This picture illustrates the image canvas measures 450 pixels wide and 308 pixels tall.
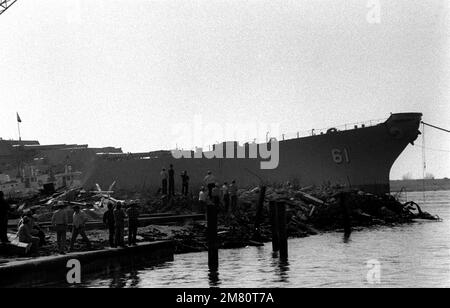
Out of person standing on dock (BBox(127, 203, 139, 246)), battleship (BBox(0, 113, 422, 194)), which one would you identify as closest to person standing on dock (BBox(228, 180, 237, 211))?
person standing on dock (BBox(127, 203, 139, 246))

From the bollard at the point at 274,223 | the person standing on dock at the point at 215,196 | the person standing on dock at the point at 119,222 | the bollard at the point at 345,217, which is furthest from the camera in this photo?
the bollard at the point at 345,217

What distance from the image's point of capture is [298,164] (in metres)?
48.2

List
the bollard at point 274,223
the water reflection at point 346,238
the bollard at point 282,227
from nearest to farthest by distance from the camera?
the bollard at point 282,227, the bollard at point 274,223, the water reflection at point 346,238

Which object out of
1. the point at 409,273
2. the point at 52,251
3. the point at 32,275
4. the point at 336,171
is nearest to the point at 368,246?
the point at 409,273

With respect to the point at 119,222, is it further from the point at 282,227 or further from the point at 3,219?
the point at 282,227

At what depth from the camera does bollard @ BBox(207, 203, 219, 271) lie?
18266 mm

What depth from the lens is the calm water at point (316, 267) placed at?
52.0 feet

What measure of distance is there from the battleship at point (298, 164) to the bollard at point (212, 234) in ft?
78.8

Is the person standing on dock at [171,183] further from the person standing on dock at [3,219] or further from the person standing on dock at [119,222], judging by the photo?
the person standing on dock at [3,219]

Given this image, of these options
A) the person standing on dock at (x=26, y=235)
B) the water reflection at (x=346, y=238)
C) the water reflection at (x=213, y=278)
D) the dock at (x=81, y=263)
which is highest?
the person standing on dock at (x=26, y=235)

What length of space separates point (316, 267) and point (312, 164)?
29.5 m

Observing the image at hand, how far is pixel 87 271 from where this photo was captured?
52.3 ft

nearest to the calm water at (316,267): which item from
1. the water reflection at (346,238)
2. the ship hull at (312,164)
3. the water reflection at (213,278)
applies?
the water reflection at (213,278)

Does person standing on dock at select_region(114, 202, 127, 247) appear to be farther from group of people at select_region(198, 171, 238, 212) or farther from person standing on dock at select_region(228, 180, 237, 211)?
person standing on dock at select_region(228, 180, 237, 211)
